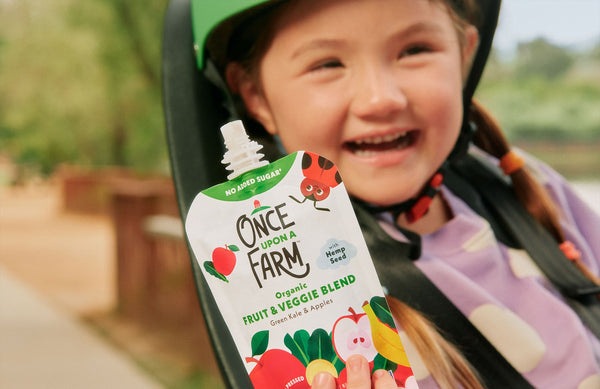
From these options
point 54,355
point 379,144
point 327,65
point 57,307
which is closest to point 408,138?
point 379,144

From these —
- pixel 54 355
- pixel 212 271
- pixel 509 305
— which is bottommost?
pixel 54 355

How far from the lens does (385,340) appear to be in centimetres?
71

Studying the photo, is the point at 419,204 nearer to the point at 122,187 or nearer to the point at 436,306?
the point at 436,306

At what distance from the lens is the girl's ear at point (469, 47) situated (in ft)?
3.27

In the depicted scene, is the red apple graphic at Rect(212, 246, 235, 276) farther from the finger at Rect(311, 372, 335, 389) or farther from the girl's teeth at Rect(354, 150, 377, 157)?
the girl's teeth at Rect(354, 150, 377, 157)

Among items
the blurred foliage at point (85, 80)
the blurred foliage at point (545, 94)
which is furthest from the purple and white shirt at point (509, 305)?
the blurred foliage at point (85, 80)

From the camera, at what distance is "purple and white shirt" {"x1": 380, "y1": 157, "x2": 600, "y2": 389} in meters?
0.89

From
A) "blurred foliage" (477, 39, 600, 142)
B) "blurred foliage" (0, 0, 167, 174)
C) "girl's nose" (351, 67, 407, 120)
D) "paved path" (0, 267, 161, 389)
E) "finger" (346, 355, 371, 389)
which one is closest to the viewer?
"finger" (346, 355, 371, 389)

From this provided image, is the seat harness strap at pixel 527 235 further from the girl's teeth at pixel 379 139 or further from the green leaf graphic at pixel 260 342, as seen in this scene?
the green leaf graphic at pixel 260 342

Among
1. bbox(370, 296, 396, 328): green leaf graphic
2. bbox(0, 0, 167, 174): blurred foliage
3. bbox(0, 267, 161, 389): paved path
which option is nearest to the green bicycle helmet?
bbox(370, 296, 396, 328): green leaf graphic

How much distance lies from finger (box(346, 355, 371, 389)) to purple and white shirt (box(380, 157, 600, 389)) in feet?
0.56

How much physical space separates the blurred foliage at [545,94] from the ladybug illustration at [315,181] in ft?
5.90

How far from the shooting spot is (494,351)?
88 centimetres

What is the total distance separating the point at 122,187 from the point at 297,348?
4.33 m
